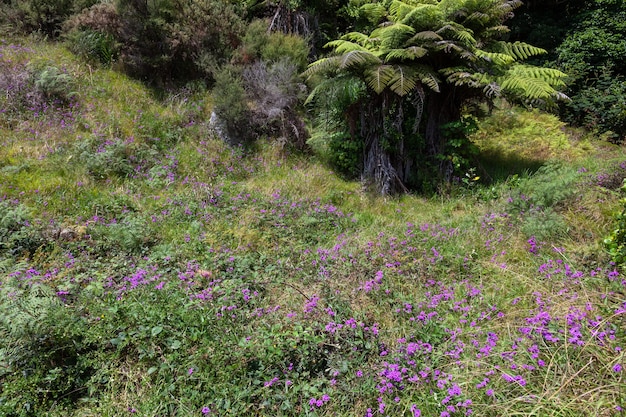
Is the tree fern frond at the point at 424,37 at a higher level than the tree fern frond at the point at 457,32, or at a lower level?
lower

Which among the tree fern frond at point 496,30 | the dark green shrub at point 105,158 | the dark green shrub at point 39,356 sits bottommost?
the dark green shrub at point 39,356

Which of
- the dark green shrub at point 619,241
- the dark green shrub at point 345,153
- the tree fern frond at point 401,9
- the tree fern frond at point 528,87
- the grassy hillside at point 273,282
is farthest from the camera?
the dark green shrub at point 345,153

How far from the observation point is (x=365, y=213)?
5.30 meters

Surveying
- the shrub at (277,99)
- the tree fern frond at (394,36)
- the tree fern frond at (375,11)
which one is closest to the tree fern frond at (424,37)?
the tree fern frond at (394,36)

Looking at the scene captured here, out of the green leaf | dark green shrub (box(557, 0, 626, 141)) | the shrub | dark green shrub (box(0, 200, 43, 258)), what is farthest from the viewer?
dark green shrub (box(557, 0, 626, 141))

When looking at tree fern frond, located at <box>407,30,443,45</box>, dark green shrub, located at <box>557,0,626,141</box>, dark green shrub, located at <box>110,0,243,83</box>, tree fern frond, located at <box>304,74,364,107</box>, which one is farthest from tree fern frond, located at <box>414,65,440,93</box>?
dark green shrub, located at <box>557,0,626,141</box>

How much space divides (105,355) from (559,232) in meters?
4.39

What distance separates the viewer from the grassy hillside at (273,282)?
8.10 feet

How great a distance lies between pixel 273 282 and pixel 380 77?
3.26 meters

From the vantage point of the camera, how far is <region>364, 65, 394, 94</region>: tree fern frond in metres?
5.13

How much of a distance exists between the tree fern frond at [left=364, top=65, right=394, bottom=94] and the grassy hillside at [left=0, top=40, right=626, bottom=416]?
162cm

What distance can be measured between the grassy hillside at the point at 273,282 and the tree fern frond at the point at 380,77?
1616 mm

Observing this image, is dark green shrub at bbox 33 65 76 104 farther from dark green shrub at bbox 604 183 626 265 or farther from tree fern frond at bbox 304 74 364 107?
dark green shrub at bbox 604 183 626 265

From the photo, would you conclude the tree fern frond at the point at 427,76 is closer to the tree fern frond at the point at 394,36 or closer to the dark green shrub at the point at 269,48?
the tree fern frond at the point at 394,36
